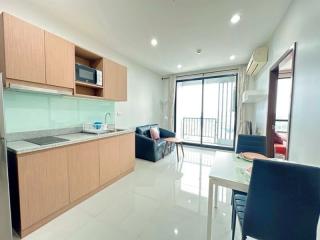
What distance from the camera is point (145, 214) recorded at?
76.9 inches

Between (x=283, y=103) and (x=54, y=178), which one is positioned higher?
(x=283, y=103)

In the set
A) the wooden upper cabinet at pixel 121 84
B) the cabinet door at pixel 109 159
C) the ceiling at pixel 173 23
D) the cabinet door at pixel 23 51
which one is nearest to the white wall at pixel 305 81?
the ceiling at pixel 173 23

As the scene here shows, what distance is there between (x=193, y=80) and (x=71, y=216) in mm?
5057

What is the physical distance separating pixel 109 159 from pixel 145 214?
44.0 inches

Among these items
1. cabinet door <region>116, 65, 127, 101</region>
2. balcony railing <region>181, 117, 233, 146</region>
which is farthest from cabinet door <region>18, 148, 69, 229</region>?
balcony railing <region>181, 117, 233, 146</region>

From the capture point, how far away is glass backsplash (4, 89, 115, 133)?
190 centimetres

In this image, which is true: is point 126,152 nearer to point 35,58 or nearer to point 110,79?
point 110,79

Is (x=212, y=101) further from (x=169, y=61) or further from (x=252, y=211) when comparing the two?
(x=252, y=211)

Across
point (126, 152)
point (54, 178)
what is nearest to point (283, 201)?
point (54, 178)

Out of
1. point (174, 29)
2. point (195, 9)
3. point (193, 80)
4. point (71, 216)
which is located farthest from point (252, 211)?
point (193, 80)

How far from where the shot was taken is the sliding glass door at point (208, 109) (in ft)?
17.4

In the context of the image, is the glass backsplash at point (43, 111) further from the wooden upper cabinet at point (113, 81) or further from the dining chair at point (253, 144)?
the dining chair at point (253, 144)

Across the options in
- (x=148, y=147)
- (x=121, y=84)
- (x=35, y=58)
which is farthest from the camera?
(x=148, y=147)

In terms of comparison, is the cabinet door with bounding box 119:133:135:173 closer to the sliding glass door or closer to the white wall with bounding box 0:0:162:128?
the white wall with bounding box 0:0:162:128
